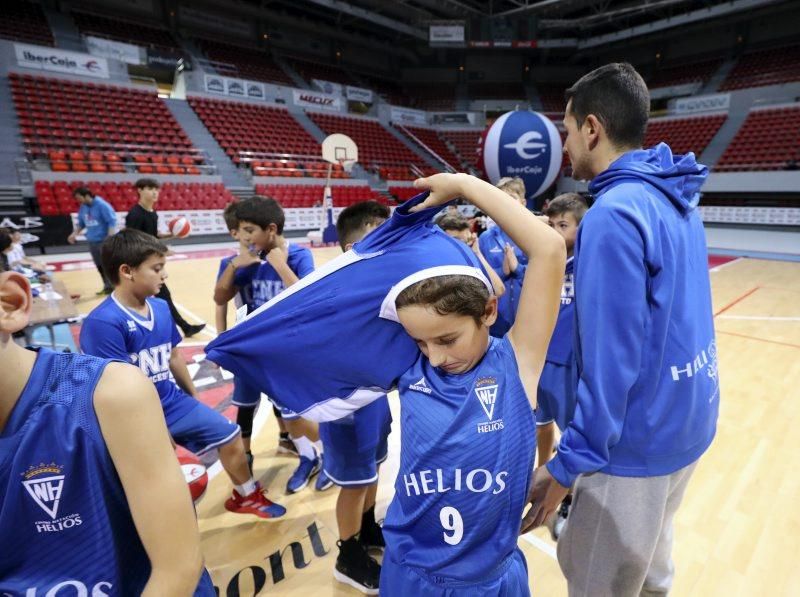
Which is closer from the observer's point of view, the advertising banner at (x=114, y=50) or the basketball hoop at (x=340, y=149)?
the basketball hoop at (x=340, y=149)

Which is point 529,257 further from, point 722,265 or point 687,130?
point 687,130

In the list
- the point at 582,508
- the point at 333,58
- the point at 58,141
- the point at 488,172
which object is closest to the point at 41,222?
the point at 58,141

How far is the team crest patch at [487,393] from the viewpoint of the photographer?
1180 mm

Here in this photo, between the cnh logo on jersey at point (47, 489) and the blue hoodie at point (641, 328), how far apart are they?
1.09 meters

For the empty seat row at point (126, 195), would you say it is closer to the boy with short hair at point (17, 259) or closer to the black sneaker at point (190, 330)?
the boy with short hair at point (17, 259)

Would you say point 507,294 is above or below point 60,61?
below

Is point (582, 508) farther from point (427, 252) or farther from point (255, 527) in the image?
point (255, 527)

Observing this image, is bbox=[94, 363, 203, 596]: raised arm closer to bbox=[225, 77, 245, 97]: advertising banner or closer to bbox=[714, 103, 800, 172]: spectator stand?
bbox=[714, 103, 800, 172]: spectator stand

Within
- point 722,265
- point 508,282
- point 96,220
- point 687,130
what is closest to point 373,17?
point 687,130

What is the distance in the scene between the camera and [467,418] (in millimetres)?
1172

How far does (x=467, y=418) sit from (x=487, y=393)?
0.27ft

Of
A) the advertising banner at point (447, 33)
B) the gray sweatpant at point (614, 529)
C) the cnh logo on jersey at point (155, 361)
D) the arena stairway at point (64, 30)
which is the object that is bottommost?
the gray sweatpant at point (614, 529)

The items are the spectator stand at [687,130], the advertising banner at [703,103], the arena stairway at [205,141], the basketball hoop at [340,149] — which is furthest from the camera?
the advertising banner at [703,103]

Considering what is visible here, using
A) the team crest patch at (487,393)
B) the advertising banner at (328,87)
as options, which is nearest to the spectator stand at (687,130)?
the advertising banner at (328,87)
